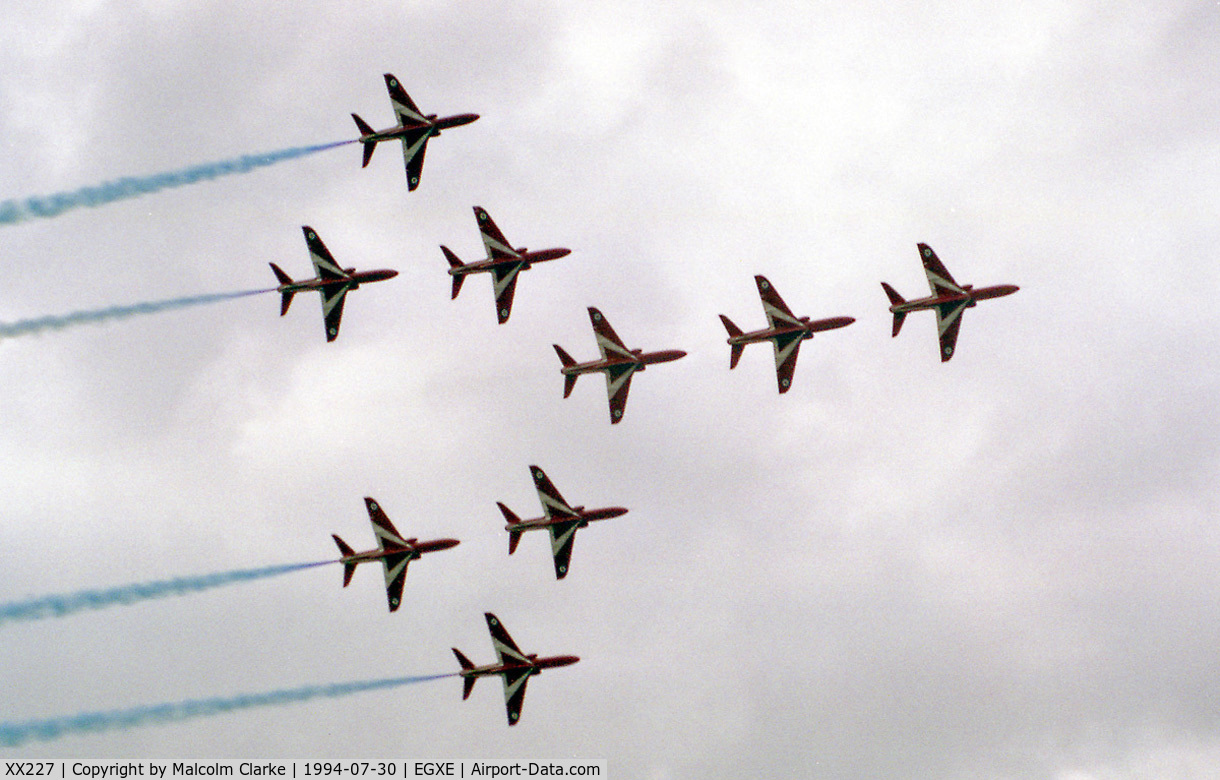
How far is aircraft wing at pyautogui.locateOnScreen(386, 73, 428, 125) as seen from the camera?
455 feet

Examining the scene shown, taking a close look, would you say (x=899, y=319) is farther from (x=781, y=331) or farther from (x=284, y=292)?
(x=284, y=292)

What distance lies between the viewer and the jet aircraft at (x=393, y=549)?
462 feet

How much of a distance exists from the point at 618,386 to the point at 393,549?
2372 cm

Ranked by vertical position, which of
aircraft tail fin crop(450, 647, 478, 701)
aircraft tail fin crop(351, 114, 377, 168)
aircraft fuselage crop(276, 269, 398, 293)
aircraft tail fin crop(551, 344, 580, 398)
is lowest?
aircraft tail fin crop(450, 647, 478, 701)

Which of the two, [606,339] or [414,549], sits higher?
[606,339]

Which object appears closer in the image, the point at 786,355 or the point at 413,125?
the point at 413,125

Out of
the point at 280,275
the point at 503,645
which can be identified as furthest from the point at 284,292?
the point at 503,645

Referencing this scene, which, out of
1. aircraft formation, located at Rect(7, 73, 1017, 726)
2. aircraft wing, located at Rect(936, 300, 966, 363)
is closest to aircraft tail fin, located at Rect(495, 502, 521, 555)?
aircraft formation, located at Rect(7, 73, 1017, 726)

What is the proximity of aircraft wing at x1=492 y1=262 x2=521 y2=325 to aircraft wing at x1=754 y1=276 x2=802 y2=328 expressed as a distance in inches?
819

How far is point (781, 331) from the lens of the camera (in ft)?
471

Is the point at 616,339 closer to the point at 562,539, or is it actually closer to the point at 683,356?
the point at 683,356

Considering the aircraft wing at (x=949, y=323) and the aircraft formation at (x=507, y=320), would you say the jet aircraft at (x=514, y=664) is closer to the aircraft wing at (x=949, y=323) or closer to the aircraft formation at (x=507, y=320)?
the aircraft formation at (x=507, y=320)

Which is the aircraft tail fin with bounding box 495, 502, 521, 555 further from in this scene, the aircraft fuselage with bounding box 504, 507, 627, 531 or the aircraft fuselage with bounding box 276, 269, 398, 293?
the aircraft fuselage with bounding box 276, 269, 398, 293

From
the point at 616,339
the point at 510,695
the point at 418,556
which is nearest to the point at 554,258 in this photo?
the point at 616,339
